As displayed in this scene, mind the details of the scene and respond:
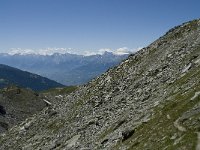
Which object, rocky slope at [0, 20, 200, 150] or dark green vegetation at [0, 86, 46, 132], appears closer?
rocky slope at [0, 20, 200, 150]

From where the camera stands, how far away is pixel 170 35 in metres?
78.2

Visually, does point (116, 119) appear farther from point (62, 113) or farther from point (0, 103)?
point (0, 103)

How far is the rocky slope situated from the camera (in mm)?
35438

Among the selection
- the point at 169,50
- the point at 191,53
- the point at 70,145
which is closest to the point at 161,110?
the point at 70,145

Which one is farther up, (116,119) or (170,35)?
(170,35)

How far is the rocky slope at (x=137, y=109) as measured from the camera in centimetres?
3544

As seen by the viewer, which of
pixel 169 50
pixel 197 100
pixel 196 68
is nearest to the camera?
pixel 197 100

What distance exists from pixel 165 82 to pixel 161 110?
12.1m

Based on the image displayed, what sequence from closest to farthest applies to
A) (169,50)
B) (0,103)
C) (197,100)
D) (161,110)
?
1. (197,100)
2. (161,110)
3. (169,50)
4. (0,103)

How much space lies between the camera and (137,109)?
47875 mm

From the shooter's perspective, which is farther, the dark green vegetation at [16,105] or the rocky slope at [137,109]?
the dark green vegetation at [16,105]

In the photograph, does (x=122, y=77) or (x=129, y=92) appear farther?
(x=122, y=77)

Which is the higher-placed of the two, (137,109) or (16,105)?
(16,105)

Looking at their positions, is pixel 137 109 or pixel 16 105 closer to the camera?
pixel 137 109
